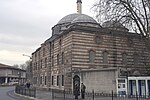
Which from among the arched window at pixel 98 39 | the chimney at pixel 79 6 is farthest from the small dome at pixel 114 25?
the chimney at pixel 79 6

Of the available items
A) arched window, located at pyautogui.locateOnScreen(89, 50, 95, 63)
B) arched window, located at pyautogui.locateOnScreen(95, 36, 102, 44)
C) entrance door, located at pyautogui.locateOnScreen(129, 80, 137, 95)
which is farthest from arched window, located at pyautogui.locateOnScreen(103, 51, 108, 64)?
entrance door, located at pyautogui.locateOnScreen(129, 80, 137, 95)

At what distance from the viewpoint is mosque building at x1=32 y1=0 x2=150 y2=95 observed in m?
28.2

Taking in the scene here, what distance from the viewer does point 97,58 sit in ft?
126

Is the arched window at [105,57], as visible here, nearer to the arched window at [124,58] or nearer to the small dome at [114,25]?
the arched window at [124,58]

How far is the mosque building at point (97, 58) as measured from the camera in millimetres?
28236

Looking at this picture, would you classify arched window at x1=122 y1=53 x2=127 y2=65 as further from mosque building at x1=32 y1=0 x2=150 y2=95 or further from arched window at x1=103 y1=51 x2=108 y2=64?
arched window at x1=103 y1=51 x2=108 y2=64

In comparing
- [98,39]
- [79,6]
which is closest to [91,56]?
[98,39]

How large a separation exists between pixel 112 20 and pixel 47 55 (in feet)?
85.4

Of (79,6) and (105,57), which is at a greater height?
(79,6)

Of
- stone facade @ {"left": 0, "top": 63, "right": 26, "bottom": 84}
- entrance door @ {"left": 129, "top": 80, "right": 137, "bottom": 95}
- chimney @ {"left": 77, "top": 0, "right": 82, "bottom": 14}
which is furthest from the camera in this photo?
stone facade @ {"left": 0, "top": 63, "right": 26, "bottom": 84}

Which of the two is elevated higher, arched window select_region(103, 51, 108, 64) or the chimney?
the chimney

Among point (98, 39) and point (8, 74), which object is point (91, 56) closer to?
point (98, 39)

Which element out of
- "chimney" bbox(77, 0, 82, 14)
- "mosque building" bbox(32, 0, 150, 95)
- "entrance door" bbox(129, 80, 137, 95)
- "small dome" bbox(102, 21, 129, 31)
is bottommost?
"entrance door" bbox(129, 80, 137, 95)

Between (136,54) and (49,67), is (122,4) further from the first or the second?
(49,67)
